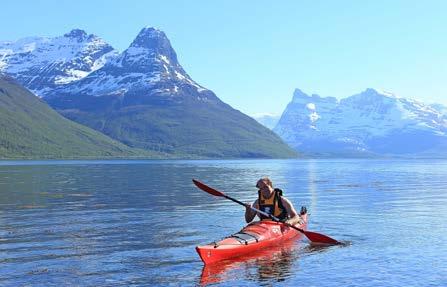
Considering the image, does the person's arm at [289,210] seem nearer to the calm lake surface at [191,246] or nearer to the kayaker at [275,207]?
the kayaker at [275,207]

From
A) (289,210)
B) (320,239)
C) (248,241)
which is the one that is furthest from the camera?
(320,239)

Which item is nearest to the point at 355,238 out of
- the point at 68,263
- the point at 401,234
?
the point at 401,234

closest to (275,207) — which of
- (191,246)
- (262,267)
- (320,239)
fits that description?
(320,239)

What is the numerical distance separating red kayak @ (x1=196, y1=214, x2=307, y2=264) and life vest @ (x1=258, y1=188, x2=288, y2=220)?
62cm

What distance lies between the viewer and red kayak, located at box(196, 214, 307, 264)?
24.6 m

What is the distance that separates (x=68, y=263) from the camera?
2555 cm

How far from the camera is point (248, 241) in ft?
87.9

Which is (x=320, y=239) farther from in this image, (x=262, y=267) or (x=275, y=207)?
(x=262, y=267)

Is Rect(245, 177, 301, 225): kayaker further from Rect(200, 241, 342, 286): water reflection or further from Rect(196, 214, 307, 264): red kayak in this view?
Rect(200, 241, 342, 286): water reflection

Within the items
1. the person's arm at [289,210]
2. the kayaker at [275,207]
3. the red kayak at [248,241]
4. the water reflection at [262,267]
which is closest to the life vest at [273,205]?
the kayaker at [275,207]

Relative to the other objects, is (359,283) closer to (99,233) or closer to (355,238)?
(355,238)

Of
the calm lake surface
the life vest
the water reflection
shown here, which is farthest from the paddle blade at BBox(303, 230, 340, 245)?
the life vest

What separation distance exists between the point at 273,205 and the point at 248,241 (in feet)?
11.3

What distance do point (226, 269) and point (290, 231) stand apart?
766 centimetres
